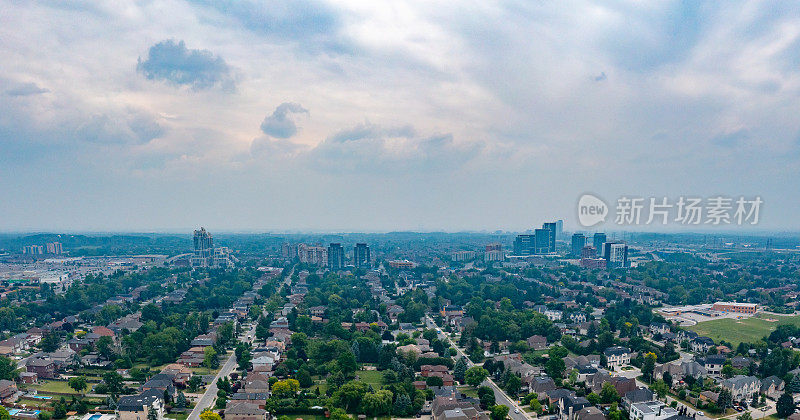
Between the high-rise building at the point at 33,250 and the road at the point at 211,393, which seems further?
the high-rise building at the point at 33,250

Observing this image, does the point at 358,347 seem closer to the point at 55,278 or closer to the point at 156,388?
the point at 156,388

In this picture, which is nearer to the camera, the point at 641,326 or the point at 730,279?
the point at 641,326

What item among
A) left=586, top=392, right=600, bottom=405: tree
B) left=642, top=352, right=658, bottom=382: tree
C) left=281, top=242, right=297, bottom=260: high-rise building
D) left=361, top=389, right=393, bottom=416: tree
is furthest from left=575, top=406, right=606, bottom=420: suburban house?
left=281, top=242, right=297, bottom=260: high-rise building

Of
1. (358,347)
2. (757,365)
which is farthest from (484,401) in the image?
(757,365)

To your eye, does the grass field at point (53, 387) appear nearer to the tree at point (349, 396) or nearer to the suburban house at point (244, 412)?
the suburban house at point (244, 412)

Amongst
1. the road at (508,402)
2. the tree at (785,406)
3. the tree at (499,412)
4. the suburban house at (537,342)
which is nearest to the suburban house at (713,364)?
the tree at (785,406)

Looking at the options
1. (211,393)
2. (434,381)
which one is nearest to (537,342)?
(434,381)

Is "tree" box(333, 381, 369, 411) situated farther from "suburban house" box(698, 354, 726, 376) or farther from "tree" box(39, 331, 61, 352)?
"tree" box(39, 331, 61, 352)

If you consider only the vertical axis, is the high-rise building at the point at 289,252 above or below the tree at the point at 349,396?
above
